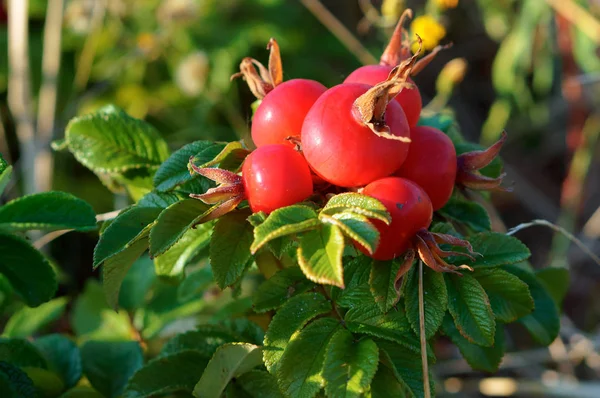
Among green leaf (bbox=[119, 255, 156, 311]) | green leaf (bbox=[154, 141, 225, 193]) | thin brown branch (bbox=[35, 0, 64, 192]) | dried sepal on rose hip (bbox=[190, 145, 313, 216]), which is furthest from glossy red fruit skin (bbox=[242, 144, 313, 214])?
thin brown branch (bbox=[35, 0, 64, 192])

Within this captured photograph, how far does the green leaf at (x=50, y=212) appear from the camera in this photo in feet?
2.31

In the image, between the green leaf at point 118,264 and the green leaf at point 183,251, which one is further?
the green leaf at point 183,251

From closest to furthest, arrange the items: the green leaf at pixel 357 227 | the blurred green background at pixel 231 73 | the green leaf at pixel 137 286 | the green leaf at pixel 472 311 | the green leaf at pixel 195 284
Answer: the green leaf at pixel 357 227 < the green leaf at pixel 472 311 < the green leaf at pixel 195 284 < the green leaf at pixel 137 286 < the blurred green background at pixel 231 73

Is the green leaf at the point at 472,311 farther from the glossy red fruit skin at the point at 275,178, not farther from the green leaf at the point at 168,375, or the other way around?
the green leaf at the point at 168,375

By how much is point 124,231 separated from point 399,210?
0.30 metres

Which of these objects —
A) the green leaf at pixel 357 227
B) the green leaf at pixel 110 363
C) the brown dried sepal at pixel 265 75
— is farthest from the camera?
the green leaf at pixel 110 363

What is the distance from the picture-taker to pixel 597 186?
8.64ft

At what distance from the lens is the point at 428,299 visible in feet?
2.23

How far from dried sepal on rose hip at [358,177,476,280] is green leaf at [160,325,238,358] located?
29cm

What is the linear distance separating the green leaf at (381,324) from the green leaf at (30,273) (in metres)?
0.36

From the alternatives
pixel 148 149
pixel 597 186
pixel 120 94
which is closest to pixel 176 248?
pixel 148 149

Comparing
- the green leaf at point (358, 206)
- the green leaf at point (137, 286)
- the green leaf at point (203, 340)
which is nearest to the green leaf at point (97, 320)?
the green leaf at point (137, 286)

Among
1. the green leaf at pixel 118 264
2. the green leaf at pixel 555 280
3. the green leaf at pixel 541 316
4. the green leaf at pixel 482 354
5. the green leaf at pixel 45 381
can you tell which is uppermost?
the green leaf at pixel 118 264

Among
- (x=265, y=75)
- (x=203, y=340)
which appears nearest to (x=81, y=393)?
(x=203, y=340)
